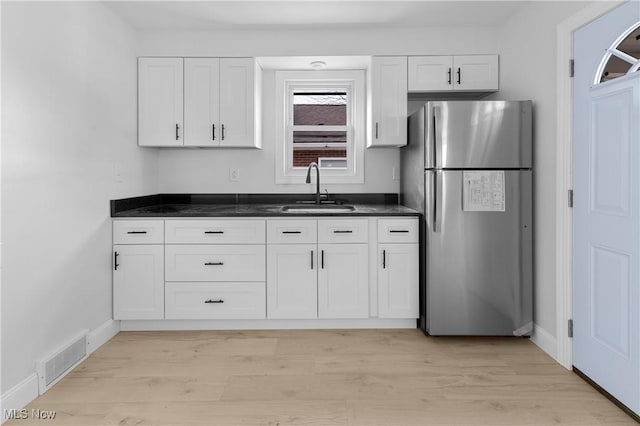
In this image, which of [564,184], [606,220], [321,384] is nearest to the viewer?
[606,220]

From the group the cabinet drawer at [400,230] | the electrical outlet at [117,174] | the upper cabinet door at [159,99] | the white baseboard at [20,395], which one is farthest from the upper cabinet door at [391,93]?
the white baseboard at [20,395]

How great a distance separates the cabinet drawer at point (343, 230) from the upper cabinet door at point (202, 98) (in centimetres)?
117

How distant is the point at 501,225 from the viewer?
9.63 feet

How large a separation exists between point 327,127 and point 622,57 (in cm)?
232

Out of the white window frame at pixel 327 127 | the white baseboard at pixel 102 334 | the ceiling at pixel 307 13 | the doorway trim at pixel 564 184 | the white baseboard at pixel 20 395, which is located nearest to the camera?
the white baseboard at pixel 20 395

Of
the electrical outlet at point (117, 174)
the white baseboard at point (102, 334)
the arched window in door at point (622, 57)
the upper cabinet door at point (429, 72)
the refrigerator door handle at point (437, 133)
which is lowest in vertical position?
the white baseboard at point (102, 334)

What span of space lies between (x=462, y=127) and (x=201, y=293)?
7.21ft

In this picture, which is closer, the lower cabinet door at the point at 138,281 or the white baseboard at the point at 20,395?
the white baseboard at the point at 20,395

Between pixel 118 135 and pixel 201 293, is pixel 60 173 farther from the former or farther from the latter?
pixel 201 293

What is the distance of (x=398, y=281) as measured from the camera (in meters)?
3.17

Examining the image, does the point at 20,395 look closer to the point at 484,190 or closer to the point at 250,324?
the point at 250,324

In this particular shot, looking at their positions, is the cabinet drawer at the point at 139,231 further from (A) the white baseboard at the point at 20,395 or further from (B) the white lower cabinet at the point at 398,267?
(B) the white lower cabinet at the point at 398,267

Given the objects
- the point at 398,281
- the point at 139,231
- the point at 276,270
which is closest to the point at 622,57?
the point at 398,281

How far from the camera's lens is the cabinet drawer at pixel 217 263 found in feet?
10.3
